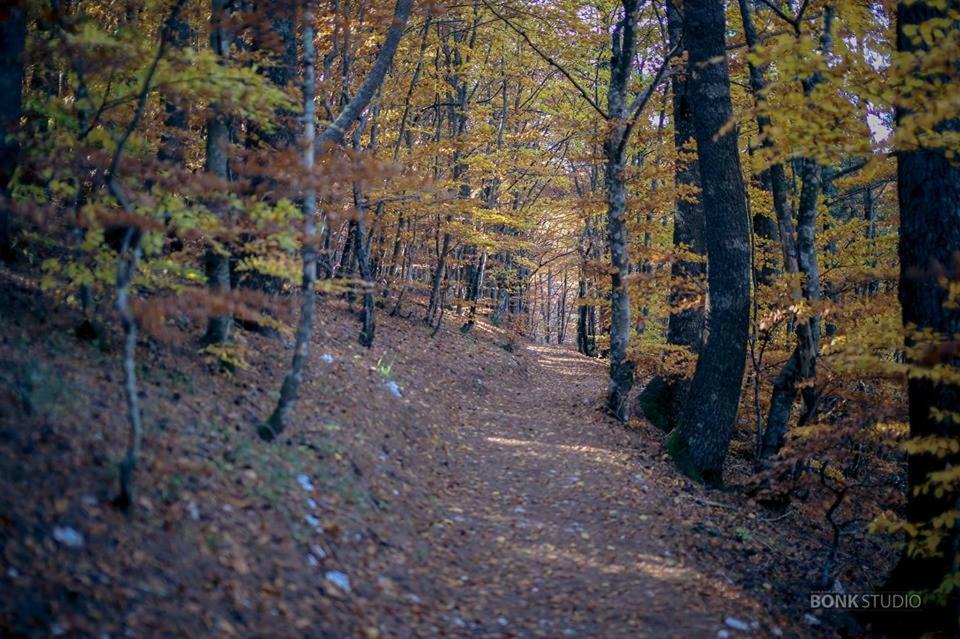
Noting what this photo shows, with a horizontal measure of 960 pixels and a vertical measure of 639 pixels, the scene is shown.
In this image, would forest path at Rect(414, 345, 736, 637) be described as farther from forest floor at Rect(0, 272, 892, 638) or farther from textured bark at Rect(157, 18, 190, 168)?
textured bark at Rect(157, 18, 190, 168)

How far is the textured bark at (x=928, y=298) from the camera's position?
5.89 meters

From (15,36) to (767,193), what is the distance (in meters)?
13.2

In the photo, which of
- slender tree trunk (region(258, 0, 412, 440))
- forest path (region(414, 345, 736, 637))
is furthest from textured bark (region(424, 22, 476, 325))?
slender tree trunk (region(258, 0, 412, 440))

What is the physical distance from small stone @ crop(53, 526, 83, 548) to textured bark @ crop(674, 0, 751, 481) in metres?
8.09

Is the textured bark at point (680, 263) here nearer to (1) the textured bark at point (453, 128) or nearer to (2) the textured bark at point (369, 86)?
(1) the textured bark at point (453, 128)

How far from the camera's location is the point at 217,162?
7.21 m

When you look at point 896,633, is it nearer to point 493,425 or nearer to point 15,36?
point 493,425

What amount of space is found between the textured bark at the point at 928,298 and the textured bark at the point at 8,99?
8.68m

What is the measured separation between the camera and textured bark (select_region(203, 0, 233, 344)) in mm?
6799

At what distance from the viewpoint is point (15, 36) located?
22.0 ft

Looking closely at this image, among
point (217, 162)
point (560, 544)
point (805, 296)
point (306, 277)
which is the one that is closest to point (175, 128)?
point (217, 162)

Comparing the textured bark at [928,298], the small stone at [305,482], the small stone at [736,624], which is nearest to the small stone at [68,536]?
the small stone at [305,482]

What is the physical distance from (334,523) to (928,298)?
603 centimetres

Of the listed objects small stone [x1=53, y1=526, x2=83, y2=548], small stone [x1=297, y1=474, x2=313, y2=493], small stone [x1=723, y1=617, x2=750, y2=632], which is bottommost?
small stone [x1=723, y1=617, x2=750, y2=632]
